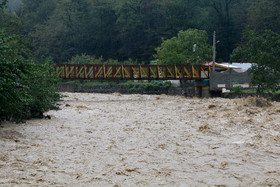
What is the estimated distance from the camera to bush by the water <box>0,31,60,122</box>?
49.6ft

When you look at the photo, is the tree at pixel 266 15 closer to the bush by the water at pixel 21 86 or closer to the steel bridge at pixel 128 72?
the steel bridge at pixel 128 72

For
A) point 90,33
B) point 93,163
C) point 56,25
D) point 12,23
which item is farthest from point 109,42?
point 93,163

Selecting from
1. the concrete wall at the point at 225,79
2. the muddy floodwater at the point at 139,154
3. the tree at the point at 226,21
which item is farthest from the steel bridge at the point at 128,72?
the tree at the point at 226,21

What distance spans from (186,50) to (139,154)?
46954 millimetres

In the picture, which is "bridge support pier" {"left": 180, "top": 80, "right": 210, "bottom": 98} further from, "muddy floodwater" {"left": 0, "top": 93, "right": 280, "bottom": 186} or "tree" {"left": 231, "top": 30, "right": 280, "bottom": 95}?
"muddy floodwater" {"left": 0, "top": 93, "right": 280, "bottom": 186}

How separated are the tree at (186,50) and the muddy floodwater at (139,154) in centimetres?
3529

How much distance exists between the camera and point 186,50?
59375 mm

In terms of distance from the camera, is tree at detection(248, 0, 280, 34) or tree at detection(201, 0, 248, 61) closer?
tree at detection(248, 0, 280, 34)

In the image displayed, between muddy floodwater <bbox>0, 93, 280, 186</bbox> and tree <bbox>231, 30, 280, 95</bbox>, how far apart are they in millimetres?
21281

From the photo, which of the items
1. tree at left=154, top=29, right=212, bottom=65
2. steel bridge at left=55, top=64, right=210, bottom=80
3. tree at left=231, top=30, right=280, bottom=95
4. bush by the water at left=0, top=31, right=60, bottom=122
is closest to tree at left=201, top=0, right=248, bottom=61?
tree at left=154, top=29, right=212, bottom=65

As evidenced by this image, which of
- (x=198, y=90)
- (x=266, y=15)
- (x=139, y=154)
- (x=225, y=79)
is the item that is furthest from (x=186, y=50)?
(x=139, y=154)

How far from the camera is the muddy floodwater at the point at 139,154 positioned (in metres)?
10.4

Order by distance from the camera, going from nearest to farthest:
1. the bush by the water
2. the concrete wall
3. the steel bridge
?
the bush by the water
the steel bridge
the concrete wall

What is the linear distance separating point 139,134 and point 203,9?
79.2 m
